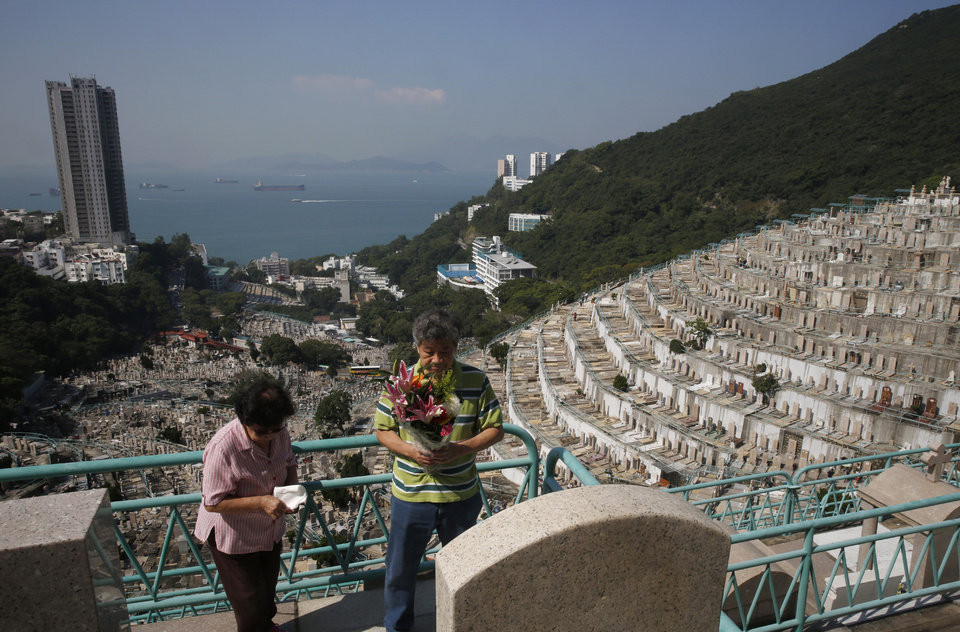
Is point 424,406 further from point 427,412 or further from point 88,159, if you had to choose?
point 88,159

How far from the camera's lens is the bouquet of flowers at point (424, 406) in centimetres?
249

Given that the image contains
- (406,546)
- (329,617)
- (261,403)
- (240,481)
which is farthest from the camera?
(329,617)

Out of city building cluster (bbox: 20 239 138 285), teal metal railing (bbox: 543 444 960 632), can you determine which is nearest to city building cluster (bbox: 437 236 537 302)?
city building cluster (bbox: 20 239 138 285)

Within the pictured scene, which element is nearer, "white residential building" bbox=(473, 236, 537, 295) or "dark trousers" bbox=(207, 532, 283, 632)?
"dark trousers" bbox=(207, 532, 283, 632)

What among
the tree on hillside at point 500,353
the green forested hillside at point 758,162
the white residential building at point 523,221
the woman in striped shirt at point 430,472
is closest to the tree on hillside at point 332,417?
the tree on hillside at point 500,353

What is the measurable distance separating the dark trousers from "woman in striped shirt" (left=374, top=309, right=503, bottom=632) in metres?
0.52

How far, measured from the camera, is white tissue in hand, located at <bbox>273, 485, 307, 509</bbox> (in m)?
2.40

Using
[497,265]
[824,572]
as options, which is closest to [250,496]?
[824,572]

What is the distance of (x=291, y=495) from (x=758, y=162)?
59.6 metres

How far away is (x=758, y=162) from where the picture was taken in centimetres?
5431

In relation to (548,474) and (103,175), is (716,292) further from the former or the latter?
(103,175)

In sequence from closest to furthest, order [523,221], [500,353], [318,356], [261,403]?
[261,403] < [500,353] < [318,356] < [523,221]

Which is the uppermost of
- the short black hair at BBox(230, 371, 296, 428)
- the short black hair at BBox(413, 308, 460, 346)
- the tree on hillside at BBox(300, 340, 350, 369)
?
the short black hair at BBox(413, 308, 460, 346)

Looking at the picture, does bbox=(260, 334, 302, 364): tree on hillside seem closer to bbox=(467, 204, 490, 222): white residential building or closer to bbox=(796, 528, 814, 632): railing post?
bbox=(796, 528, 814, 632): railing post
